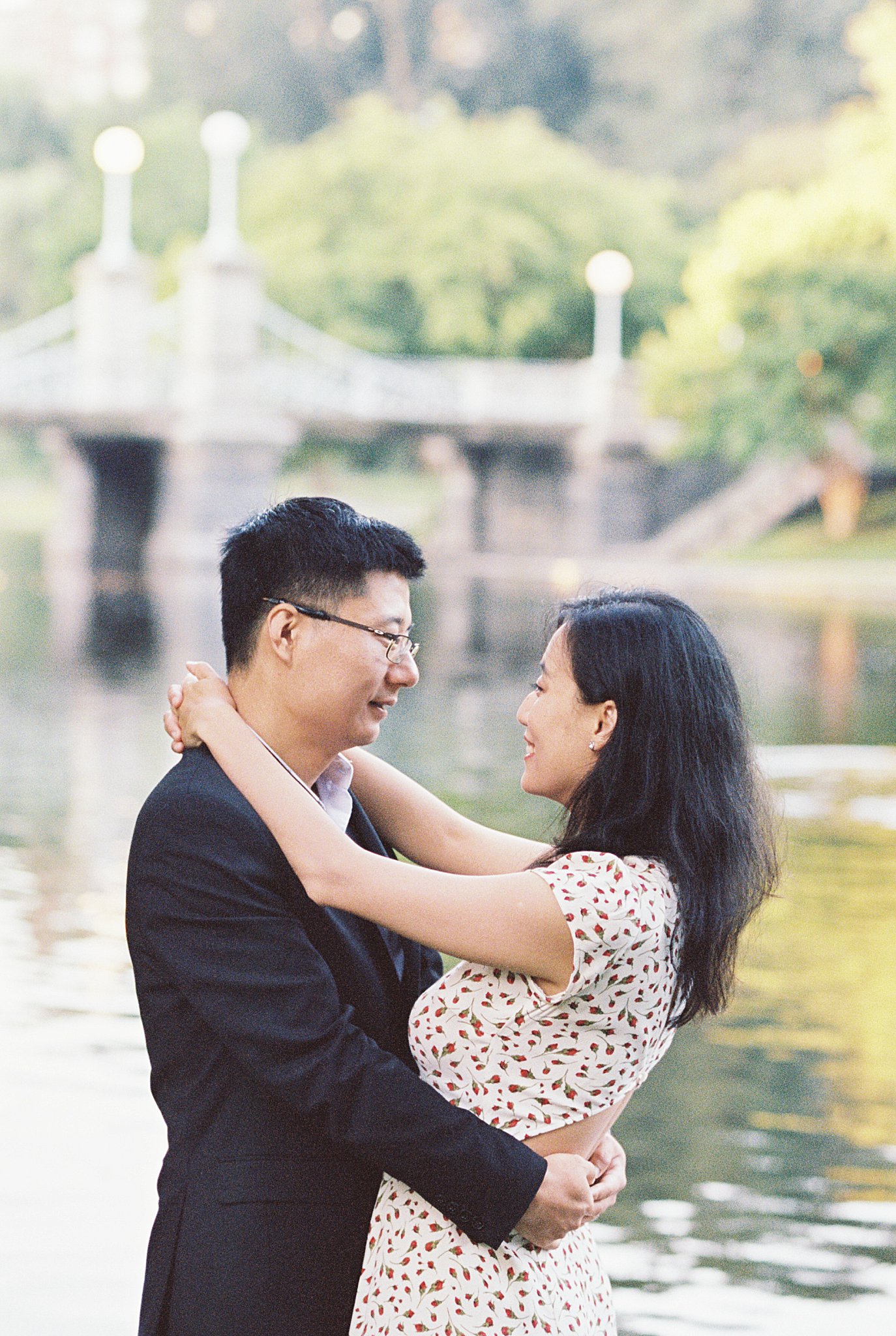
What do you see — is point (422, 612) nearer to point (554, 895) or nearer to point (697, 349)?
point (697, 349)

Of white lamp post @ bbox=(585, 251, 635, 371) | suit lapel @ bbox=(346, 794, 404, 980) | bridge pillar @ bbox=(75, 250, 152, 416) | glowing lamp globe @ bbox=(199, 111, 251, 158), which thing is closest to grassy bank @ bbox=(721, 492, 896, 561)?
white lamp post @ bbox=(585, 251, 635, 371)

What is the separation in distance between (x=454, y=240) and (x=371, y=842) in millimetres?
42709

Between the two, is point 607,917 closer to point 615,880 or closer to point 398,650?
point 615,880

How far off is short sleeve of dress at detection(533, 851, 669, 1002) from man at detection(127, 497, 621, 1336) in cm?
20

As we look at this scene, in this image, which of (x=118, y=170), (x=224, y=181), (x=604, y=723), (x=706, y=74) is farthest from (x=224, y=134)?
(x=604, y=723)

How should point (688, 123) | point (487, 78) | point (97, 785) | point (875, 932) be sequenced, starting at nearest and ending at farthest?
point (875, 932) → point (97, 785) → point (688, 123) → point (487, 78)

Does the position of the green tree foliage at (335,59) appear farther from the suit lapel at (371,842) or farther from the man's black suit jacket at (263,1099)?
the man's black suit jacket at (263,1099)

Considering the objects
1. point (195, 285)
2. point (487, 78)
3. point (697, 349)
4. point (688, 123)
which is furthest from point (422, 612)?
point (487, 78)

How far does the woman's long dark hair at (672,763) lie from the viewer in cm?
223

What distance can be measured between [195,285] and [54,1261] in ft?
122

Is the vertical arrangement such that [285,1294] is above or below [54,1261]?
above

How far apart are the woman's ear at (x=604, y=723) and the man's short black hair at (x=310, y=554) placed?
0.28 meters

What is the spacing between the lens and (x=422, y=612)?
93.5 feet

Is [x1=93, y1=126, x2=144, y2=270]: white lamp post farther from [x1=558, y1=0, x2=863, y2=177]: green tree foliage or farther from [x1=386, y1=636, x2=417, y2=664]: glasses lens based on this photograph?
[x1=386, y1=636, x2=417, y2=664]: glasses lens
